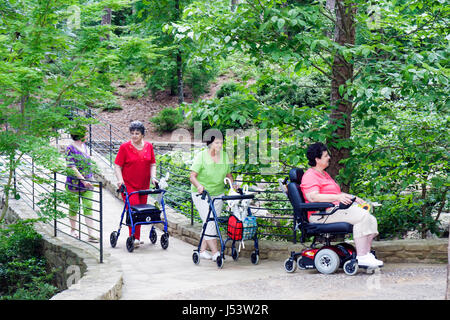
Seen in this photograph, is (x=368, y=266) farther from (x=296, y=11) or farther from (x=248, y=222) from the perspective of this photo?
(x=296, y=11)

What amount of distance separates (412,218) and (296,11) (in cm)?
458

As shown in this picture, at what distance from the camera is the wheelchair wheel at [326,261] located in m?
6.26

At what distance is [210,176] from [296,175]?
1280 mm

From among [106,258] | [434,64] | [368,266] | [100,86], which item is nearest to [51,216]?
[106,258]

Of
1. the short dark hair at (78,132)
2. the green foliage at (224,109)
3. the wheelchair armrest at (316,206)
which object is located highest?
the green foliage at (224,109)

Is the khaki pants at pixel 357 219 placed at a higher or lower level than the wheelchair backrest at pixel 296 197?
lower

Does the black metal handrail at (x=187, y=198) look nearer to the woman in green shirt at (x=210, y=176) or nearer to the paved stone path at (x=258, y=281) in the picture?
the woman in green shirt at (x=210, y=176)

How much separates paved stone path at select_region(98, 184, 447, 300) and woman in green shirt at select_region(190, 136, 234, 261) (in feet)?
1.33

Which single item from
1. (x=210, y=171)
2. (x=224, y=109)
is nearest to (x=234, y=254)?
(x=210, y=171)

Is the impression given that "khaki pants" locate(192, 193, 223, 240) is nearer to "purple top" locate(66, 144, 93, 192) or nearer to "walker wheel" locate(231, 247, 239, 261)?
"walker wheel" locate(231, 247, 239, 261)

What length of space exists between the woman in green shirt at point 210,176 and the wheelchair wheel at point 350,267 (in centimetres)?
187

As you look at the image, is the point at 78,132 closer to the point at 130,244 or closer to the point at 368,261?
the point at 130,244

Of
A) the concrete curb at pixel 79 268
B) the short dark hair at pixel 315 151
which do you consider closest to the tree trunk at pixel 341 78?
the short dark hair at pixel 315 151

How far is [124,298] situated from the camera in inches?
223
